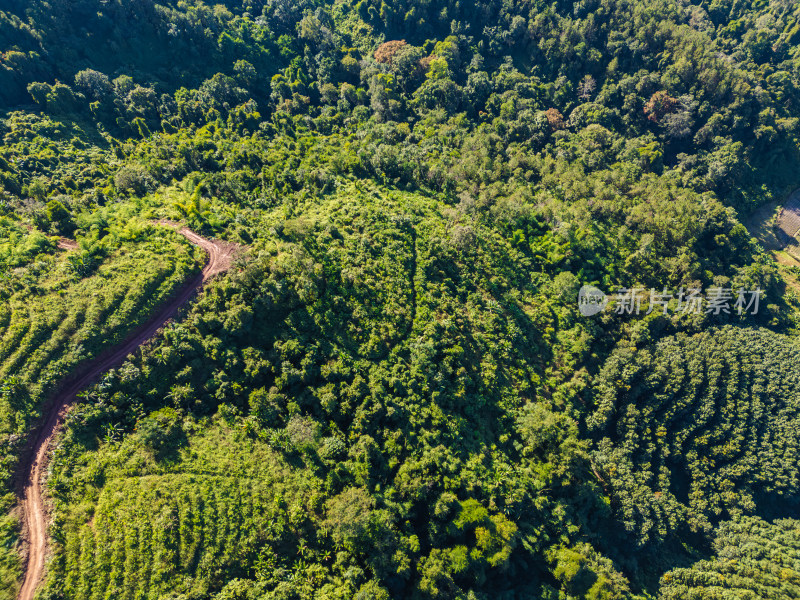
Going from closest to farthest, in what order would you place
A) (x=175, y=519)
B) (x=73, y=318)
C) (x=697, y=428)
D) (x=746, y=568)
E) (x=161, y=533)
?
(x=161, y=533), (x=175, y=519), (x=73, y=318), (x=746, y=568), (x=697, y=428)

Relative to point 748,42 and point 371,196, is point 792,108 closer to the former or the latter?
point 748,42

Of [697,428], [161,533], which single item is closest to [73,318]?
[161,533]

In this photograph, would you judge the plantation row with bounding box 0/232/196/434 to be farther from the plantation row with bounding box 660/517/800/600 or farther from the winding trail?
the plantation row with bounding box 660/517/800/600

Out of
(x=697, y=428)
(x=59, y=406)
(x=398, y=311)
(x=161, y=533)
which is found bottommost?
(x=697, y=428)

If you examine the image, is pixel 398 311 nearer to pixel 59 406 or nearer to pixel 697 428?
pixel 59 406

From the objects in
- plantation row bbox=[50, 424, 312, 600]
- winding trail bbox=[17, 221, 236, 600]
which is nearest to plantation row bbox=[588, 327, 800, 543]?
plantation row bbox=[50, 424, 312, 600]

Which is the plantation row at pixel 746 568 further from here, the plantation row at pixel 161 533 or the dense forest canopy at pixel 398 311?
the plantation row at pixel 161 533
